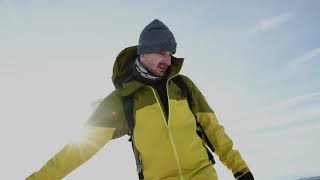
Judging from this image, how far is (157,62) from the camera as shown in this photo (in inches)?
235

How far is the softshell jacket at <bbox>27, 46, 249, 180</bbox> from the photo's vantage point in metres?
5.40

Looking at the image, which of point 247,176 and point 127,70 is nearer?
point 247,176

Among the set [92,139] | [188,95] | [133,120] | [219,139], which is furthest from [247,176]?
[92,139]

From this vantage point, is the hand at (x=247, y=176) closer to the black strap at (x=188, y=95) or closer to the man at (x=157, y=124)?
the man at (x=157, y=124)

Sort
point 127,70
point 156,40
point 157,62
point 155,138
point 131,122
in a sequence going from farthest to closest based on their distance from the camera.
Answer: point 127,70, point 156,40, point 157,62, point 131,122, point 155,138

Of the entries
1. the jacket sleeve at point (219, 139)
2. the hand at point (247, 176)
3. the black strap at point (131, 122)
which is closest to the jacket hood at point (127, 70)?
the black strap at point (131, 122)

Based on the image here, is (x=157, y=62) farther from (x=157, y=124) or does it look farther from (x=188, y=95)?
(x=157, y=124)

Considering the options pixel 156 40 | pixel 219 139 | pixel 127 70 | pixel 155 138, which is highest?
pixel 156 40

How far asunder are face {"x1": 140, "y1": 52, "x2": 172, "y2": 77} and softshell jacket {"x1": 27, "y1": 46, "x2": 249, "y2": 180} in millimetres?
161

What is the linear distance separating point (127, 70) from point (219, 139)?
1.77 metres

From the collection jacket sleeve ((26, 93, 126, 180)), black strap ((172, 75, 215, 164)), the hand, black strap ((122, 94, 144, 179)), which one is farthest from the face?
the hand

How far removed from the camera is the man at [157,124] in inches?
213

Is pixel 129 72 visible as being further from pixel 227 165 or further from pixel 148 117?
pixel 227 165

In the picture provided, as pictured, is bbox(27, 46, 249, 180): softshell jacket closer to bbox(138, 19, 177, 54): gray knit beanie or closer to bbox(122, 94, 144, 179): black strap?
bbox(122, 94, 144, 179): black strap
